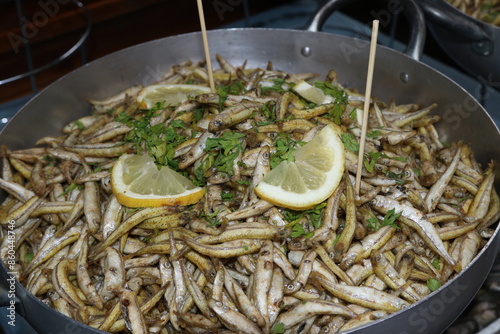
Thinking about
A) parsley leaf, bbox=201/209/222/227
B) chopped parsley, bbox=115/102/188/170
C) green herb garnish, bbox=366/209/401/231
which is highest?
chopped parsley, bbox=115/102/188/170

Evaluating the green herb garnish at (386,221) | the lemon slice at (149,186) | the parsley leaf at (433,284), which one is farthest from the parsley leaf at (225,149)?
the parsley leaf at (433,284)

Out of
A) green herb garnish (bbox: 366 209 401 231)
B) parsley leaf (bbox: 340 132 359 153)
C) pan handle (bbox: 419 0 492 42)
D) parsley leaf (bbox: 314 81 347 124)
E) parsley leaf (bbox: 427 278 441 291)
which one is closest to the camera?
parsley leaf (bbox: 427 278 441 291)

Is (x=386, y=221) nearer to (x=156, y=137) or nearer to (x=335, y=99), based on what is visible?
(x=335, y=99)

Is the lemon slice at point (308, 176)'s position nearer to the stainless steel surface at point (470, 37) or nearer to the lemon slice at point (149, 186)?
the lemon slice at point (149, 186)

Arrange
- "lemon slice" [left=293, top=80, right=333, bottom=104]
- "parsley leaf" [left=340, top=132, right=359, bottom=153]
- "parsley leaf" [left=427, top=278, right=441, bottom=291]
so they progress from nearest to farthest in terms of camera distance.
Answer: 1. "parsley leaf" [left=427, top=278, right=441, bottom=291]
2. "parsley leaf" [left=340, top=132, right=359, bottom=153]
3. "lemon slice" [left=293, top=80, right=333, bottom=104]

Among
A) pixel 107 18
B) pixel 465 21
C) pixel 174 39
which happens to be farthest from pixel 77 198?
pixel 107 18

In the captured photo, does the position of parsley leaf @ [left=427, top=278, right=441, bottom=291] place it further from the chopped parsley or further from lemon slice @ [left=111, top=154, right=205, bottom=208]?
the chopped parsley

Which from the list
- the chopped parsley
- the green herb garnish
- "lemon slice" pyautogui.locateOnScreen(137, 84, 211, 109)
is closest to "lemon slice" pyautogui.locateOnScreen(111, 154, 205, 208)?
the chopped parsley
